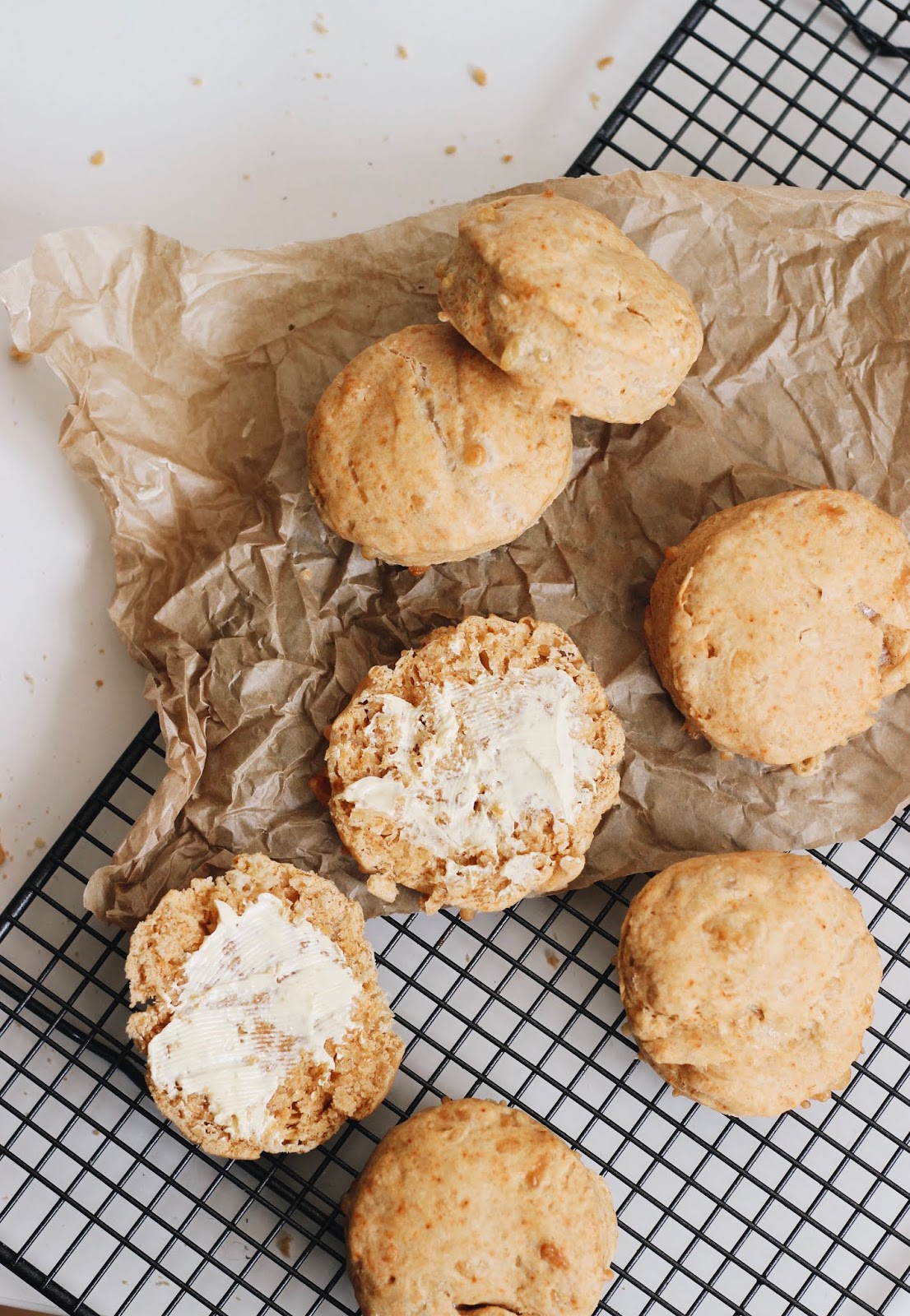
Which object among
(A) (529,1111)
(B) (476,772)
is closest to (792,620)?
(B) (476,772)

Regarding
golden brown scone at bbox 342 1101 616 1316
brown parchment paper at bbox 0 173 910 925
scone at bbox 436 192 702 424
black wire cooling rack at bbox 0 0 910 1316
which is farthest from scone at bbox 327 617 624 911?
scone at bbox 436 192 702 424

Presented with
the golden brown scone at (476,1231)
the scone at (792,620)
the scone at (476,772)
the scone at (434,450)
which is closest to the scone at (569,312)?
the scone at (434,450)

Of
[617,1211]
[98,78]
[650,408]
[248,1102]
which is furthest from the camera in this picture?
[98,78]

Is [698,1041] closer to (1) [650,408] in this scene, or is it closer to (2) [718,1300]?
(2) [718,1300]

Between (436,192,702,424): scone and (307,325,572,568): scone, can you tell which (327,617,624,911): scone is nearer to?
(307,325,572,568): scone

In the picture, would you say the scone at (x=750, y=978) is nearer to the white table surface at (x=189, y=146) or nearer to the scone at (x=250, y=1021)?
the scone at (x=250, y=1021)

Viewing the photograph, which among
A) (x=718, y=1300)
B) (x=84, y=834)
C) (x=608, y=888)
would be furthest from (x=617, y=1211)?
(x=84, y=834)

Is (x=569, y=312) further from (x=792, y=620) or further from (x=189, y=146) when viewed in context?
(x=189, y=146)
